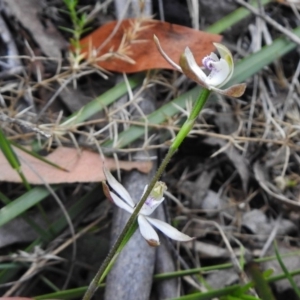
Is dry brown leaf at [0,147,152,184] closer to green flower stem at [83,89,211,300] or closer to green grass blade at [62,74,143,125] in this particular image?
green grass blade at [62,74,143,125]

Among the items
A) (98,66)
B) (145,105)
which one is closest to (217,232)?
(145,105)

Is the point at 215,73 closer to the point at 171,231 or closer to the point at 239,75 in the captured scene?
the point at 171,231

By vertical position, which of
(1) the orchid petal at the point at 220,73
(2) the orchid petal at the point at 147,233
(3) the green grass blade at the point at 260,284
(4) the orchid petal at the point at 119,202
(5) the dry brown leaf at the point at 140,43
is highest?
(1) the orchid petal at the point at 220,73

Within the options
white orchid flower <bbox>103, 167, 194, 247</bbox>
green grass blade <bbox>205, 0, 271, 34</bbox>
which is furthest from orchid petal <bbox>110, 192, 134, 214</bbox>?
green grass blade <bbox>205, 0, 271, 34</bbox>

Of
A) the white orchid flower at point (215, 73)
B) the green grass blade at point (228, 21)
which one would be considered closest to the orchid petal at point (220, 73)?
the white orchid flower at point (215, 73)

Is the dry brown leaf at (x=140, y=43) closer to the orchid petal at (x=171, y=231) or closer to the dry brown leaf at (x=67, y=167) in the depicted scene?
the dry brown leaf at (x=67, y=167)

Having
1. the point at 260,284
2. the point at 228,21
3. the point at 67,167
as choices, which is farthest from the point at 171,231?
the point at 228,21

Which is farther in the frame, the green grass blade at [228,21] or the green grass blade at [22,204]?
the green grass blade at [228,21]
